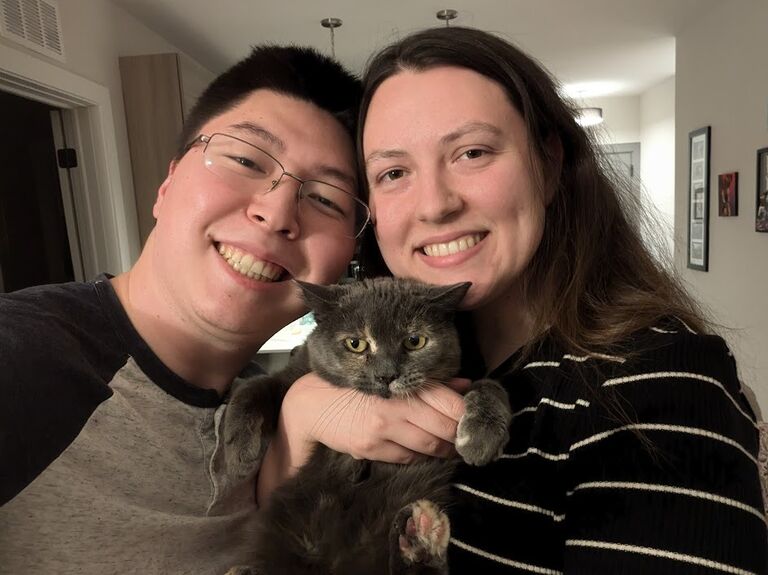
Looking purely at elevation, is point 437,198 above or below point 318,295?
above

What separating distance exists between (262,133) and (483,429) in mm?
790

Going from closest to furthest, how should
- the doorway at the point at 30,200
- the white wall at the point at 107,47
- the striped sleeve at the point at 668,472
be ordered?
the striped sleeve at the point at 668,472 → the white wall at the point at 107,47 → the doorway at the point at 30,200

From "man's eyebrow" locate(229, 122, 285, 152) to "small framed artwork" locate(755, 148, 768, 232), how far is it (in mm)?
3604

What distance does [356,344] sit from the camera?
1.11 metres

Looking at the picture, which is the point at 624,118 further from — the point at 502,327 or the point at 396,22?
the point at 502,327

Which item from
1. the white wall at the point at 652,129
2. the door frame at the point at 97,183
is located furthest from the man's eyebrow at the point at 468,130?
the white wall at the point at 652,129

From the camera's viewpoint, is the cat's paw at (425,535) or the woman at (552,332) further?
the cat's paw at (425,535)

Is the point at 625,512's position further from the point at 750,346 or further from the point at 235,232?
the point at 750,346

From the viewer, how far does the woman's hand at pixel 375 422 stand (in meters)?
0.97

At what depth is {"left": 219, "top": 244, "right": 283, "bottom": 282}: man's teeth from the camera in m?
1.13

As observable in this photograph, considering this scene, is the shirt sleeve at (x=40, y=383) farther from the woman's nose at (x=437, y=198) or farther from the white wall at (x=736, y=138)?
the white wall at (x=736, y=138)

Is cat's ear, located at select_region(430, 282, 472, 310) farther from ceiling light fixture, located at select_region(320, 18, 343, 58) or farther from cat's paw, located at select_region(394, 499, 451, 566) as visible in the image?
ceiling light fixture, located at select_region(320, 18, 343, 58)

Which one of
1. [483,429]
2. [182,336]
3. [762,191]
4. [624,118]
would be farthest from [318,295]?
[624,118]

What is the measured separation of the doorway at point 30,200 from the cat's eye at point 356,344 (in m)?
3.19
